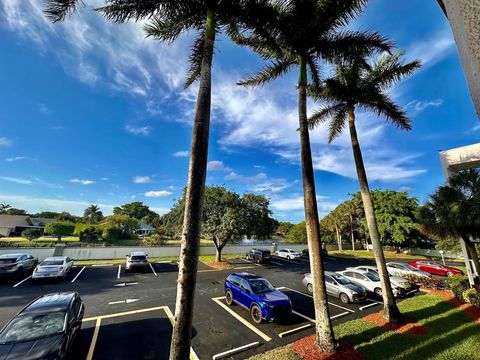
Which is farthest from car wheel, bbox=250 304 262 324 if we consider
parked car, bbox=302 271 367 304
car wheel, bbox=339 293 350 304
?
car wheel, bbox=339 293 350 304

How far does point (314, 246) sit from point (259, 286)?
462 centimetres

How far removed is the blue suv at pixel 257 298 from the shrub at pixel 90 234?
41.0 metres

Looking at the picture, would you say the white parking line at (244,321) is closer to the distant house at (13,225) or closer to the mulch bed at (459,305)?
the mulch bed at (459,305)

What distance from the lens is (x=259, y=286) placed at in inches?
449

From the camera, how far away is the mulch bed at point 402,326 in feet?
30.7

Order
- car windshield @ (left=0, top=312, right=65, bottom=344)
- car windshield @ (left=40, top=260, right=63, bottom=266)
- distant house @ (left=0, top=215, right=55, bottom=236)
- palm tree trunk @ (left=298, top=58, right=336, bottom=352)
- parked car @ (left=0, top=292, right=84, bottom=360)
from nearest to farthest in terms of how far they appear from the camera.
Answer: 1. parked car @ (left=0, top=292, right=84, bottom=360)
2. car windshield @ (left=0, top=312, right=65, bottom=344)
3. palm tree trunk @ (left=298, top=58, right=336, bottom=352)
4. car windshield @ (left=40, top=260, right=63, bottom=266)
5. distant house @ (left=0, top=215, right=55, bottom=236)

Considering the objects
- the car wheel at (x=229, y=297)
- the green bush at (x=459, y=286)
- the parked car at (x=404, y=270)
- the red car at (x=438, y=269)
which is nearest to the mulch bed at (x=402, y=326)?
the green bush at (x=459, y=286)

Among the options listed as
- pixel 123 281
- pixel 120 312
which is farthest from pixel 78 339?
pixel 123 281

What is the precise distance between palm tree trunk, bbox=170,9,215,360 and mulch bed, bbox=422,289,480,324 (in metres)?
13.7

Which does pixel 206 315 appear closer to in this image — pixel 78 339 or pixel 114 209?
pixel 78 339

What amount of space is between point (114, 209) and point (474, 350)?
101 metres

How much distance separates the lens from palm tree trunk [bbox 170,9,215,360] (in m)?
4.79

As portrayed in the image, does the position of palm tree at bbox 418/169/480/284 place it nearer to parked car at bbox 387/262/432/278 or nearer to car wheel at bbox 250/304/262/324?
parked car at bbox 387/262/432/278

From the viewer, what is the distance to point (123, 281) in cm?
1739
